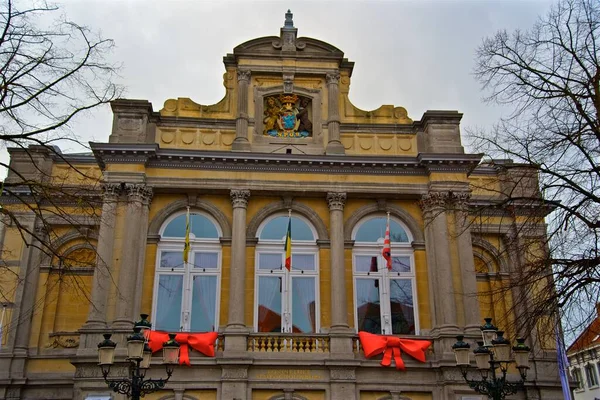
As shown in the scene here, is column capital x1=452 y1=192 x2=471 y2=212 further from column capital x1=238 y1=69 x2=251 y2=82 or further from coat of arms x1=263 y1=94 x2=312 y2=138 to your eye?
column capital x1=238 y1=69 x2=251 y2=82

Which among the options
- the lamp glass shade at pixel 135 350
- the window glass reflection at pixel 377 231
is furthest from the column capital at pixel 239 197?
the lamp glass shade at pixel 135 350

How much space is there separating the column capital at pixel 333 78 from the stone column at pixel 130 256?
8.81 m

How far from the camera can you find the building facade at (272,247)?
22.7 m

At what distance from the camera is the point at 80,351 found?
22.1 m

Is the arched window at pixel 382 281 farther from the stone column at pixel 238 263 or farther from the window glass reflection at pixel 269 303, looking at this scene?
the stone column at pixel 238 263

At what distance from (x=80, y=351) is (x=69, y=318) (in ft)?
19.0

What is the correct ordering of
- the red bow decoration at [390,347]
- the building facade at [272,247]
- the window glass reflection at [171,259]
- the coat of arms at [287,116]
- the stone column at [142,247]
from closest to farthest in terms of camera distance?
the building facade at [272,247]
the red bow decoration at [390,347]
the stone column at [142,247]
the window glass reflection at [171,259]
the coat of arms at [287,116]

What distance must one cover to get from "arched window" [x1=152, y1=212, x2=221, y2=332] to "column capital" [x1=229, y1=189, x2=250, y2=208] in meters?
1.27

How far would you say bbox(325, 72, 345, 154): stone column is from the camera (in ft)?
85.6

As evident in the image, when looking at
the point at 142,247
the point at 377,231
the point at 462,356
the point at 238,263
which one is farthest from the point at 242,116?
the point at 462,356

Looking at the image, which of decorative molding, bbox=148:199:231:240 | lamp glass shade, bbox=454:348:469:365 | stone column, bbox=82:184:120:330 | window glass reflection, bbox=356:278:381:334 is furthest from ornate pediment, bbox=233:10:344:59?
lamp glass shade, bbox=454:348:469:365

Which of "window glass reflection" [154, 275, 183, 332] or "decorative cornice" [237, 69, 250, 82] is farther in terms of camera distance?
"decorative cornice" [237, 69, 250, 82]

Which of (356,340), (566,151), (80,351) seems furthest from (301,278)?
(566,151)

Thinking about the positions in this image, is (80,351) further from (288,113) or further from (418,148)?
(418,148)
